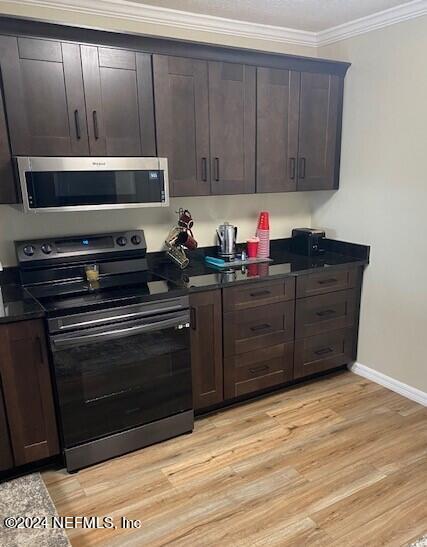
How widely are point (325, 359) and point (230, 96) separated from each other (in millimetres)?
1925

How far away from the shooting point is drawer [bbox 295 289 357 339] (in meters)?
2.93

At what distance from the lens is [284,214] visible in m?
3.44

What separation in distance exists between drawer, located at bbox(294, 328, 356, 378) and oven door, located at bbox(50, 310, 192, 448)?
0.90 metres

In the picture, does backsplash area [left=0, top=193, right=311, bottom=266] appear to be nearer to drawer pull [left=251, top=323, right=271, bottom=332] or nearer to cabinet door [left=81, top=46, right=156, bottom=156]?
cabinet door [left=81, top=46, right=156, bottom=156]

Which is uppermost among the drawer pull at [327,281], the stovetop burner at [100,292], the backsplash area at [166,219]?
the backsplash area at [166,219]

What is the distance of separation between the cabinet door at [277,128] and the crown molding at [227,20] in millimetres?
439

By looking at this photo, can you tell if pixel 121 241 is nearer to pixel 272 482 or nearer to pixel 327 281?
pixel 327 281

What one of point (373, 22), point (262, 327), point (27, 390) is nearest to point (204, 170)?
point (262, 327)

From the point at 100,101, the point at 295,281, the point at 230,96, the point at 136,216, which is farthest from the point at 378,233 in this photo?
the point at 100,101

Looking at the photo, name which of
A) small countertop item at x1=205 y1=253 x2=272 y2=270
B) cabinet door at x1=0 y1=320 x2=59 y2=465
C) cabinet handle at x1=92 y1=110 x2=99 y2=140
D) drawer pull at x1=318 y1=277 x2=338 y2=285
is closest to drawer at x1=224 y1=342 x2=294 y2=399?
drawer pull at x1=318 y1=277 x2=338 y2=285

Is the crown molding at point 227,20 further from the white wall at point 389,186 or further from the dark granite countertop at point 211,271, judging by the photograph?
the dark granite countertop at point 211,271

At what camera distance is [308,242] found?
3230 mm

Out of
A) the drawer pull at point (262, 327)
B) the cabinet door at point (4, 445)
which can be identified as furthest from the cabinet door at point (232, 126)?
the cabinet door at point (4, 445)

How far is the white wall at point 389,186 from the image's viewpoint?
8.77ft
